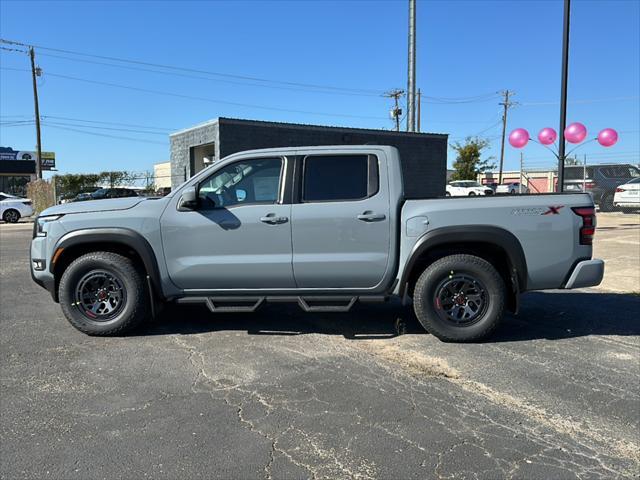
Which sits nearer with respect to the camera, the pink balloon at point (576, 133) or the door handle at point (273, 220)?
the door handle at point (273, 220)

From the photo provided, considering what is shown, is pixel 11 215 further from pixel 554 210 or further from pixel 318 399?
pixel 554 210

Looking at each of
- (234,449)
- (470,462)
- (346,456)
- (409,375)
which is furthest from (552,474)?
(234,449)

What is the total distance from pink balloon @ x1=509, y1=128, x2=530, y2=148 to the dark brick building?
3447mm

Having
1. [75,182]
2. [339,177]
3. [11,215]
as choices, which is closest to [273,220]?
[339,177]

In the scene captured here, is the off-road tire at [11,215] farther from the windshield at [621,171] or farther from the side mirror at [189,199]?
the windshield at [621,171]

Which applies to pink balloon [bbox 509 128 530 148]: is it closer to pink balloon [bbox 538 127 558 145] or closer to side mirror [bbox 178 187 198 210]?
pink balloon [bbox 538 127 558 145]

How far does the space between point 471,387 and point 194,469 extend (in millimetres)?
2252

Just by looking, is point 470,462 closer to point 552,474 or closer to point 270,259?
point 552,474

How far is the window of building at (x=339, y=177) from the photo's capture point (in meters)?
5.24

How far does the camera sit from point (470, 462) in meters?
2.99

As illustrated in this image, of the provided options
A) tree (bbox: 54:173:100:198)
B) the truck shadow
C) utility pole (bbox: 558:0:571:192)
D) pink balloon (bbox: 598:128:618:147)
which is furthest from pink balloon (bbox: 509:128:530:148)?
tree (bbox: 54:173:100:198)

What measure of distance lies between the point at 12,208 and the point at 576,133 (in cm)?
2532

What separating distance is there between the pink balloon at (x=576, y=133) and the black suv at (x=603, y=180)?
6185 millimetres

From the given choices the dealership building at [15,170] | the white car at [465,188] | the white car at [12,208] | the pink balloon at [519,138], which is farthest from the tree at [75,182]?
the pink balloon at [519,138]
